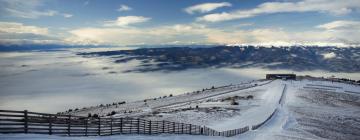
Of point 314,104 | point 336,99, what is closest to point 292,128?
point 314,104

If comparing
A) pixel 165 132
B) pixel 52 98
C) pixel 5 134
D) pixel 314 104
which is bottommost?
pixel 52 98

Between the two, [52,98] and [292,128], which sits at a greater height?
[292,128]

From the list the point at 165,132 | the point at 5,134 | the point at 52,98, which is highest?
the point at 5,134

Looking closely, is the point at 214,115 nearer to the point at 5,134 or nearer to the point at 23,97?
the point at 5,134

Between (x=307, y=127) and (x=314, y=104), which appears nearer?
(x=307, y=127)

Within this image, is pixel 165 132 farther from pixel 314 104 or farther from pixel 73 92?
pixel 73 92

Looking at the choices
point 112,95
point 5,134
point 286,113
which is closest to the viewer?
point 5,134

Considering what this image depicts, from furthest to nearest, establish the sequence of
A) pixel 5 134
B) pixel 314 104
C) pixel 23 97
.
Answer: pixel 23 97, pixel 314 104, pixel 5 134

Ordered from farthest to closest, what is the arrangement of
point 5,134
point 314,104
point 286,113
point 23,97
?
point 23,97 < point 314,104 < point 286,113 < point 5,134

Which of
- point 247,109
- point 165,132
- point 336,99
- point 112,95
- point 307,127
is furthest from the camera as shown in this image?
point 112,95

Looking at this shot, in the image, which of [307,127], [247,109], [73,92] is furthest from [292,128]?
[73,92]
